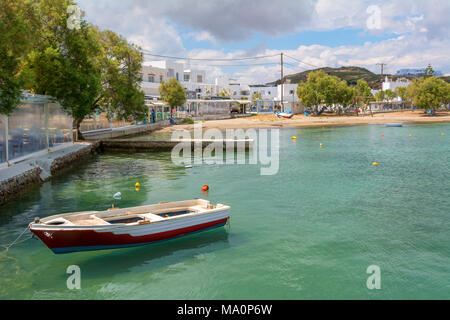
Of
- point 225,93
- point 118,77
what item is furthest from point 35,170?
point 225,93

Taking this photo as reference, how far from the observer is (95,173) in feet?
A: 80.1

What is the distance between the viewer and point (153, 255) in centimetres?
1109

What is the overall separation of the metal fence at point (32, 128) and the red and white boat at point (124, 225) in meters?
10.4

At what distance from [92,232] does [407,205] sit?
12768 mm

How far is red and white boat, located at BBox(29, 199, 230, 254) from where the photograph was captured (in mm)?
10031

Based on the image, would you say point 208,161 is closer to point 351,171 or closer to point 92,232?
point 351,171

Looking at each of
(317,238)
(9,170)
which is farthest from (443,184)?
(9,170)

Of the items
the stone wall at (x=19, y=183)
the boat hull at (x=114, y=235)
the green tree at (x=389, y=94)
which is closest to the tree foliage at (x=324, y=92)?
the green tree at (x=389, y=94)

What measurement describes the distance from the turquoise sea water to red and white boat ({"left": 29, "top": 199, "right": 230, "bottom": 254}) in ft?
1.58

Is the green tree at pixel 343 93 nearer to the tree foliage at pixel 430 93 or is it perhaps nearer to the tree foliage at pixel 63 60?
the tree foliage at pixel 430 93

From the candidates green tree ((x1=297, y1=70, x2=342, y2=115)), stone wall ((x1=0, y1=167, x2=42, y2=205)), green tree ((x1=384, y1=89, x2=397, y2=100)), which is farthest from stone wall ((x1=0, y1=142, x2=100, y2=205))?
green tree ((x1=384, y1=89, x2=397, y2=100))

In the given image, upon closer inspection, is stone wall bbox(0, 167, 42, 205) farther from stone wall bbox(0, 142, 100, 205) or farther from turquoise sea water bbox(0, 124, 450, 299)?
turquoise sea water bbox(0, 124, 450, 299)

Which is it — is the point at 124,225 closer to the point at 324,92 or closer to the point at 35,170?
the point at 35,170

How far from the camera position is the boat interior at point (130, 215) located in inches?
419
